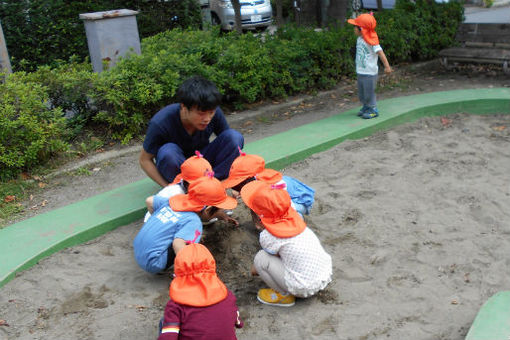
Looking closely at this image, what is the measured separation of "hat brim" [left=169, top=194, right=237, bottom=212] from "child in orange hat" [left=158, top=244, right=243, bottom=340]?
0.69 metres

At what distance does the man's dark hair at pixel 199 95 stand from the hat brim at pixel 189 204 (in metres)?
0.69

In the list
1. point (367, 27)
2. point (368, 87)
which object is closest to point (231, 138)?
point (368, 87)

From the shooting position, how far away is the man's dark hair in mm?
3672

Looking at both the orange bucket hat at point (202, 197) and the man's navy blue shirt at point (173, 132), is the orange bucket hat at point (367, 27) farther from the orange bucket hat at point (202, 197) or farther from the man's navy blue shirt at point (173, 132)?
the orange bucket hat at point (202, 197)

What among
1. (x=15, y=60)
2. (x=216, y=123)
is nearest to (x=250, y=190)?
(x=216, y=123)

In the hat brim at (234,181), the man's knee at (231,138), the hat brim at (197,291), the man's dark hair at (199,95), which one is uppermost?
the man's dark hair at (199,95)

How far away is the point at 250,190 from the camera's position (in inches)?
131

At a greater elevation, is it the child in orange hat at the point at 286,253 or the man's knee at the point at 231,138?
the man's knee at the point at 231,138

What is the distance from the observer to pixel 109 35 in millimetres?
6652

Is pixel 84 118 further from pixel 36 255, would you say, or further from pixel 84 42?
pixel 84 42

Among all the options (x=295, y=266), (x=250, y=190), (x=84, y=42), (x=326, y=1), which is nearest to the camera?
(x=295, y=266)

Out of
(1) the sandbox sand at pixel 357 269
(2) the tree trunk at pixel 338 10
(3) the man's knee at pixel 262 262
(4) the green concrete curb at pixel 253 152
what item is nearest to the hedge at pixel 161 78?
(2) the tree trunk at pixel 338 10

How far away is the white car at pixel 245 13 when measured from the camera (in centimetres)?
1565

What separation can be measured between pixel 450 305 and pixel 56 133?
401 cm
